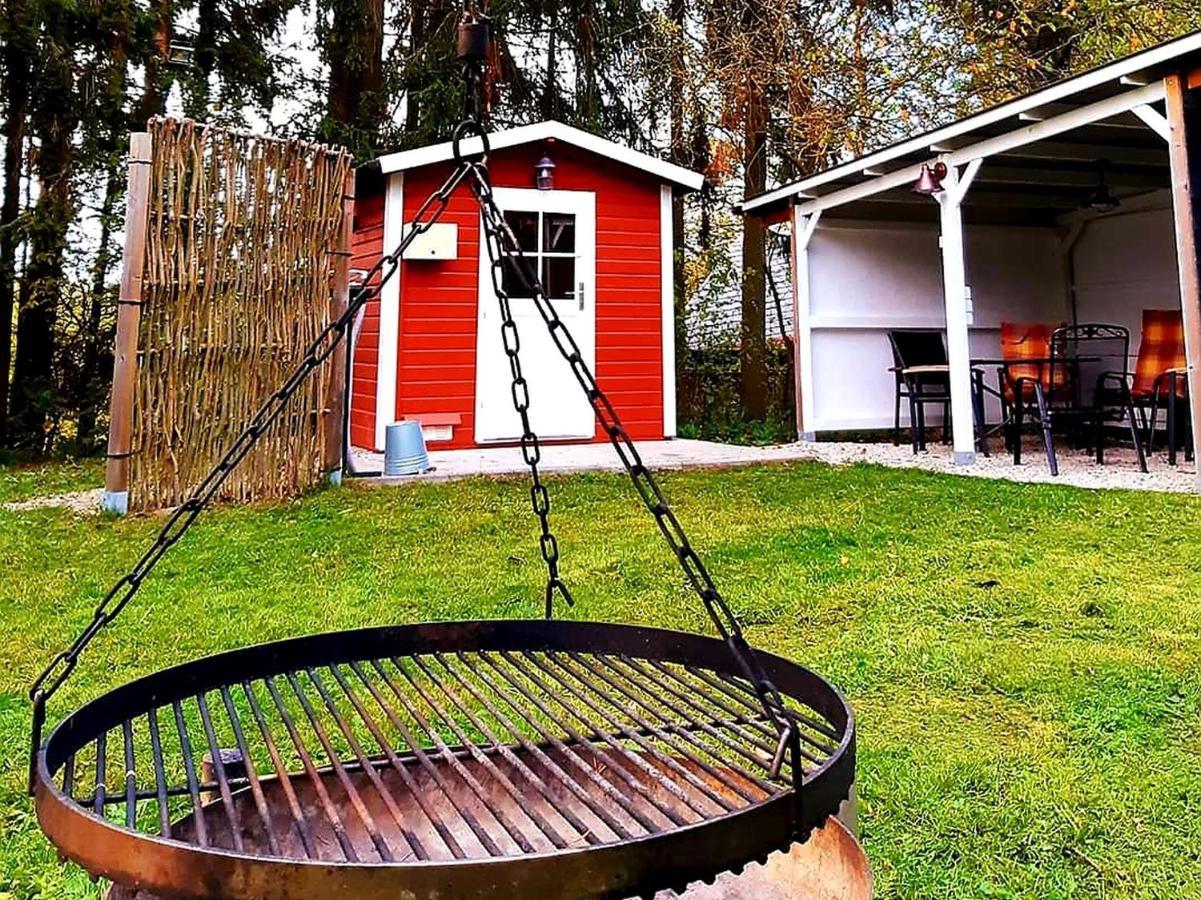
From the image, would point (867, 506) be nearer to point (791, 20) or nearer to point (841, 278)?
point (841, 278)

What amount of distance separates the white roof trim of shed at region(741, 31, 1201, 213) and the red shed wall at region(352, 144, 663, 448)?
55.1 inches

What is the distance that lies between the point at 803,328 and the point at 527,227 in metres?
2.45

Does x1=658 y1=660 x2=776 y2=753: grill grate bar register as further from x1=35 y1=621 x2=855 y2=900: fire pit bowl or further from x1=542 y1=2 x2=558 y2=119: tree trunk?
x1=542 y1=2 x2=558 y2=119: tree trunk

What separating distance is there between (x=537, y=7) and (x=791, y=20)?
2446 millimetres

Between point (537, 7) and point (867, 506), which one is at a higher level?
point (537, 7)

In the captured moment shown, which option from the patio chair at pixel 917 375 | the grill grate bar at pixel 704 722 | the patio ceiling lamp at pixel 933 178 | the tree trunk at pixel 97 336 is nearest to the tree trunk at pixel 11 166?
the tree trunk at pixel 97 336

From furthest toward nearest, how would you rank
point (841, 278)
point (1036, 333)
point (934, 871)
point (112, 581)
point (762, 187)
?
point (762, 187), point (841, 278), point (1036, 333), point (112, 581), point (934, 871)

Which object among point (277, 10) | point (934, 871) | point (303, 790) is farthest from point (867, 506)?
point (277, 10)

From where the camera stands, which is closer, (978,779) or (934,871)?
(934,871)

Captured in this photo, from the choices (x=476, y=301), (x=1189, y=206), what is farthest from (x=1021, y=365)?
(x=476, y=301)

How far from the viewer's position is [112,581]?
3207 mm

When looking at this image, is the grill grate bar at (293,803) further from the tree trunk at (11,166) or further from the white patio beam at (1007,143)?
the tree trunk at (11,166)

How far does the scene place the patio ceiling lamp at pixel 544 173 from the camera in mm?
6750

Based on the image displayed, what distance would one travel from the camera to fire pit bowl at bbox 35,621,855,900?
81 cm
